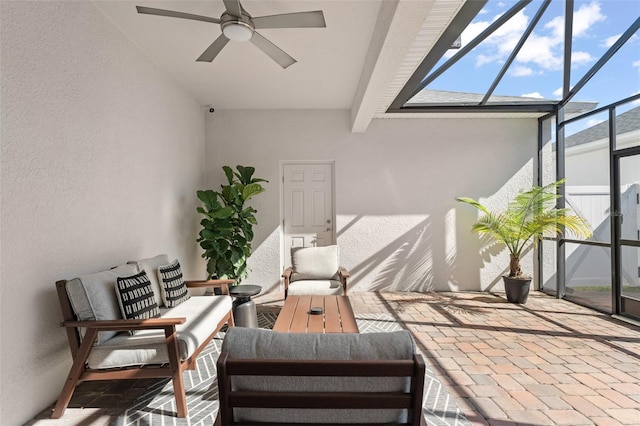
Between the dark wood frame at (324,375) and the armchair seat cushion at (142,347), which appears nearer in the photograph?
the dark wood frame at (324,375)

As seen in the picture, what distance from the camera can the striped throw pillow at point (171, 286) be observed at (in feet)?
10.4

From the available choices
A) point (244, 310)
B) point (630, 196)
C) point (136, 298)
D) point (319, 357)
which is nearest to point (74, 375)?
point (136, 298)

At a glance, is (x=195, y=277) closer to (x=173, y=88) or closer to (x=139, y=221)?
(x=139, y=221)

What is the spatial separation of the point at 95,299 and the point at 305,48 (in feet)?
9.92

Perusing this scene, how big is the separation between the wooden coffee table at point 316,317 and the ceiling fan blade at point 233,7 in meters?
2.32

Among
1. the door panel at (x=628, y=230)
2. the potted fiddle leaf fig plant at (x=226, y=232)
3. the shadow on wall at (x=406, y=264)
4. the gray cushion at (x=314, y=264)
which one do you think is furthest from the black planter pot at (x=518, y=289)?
the potted fiddle leaf fig plant at (x=226, y=232)

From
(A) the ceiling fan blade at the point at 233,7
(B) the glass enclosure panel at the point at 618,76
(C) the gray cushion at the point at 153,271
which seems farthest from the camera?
(B) the glass enclosure panel at the point at 618,76

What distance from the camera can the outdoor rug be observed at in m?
2.17

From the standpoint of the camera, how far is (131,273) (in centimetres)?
291

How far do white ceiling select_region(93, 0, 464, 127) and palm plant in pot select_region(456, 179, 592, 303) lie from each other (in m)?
2.51

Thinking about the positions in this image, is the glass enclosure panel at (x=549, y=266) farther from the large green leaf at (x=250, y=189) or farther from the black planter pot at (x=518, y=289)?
the large green leaf at (x=250, y=189)

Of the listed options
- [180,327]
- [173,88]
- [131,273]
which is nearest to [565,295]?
[180,327]

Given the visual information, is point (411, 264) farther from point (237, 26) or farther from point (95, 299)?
point (95, 299)

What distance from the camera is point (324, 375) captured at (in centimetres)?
117
